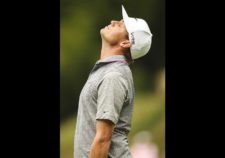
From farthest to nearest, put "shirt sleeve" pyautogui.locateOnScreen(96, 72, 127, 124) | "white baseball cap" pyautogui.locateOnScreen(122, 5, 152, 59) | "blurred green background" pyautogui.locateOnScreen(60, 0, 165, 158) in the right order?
1. "blurred green background" pyautogui.locateOnScreen(60, 0, 165, 158)
2. "white baseball cap" pyautogui.locateOnScreen(122, 5, 152, 59)
3. "shirt sleeve" pyautogui.locateOnScreen(96, 72, 127, 124)

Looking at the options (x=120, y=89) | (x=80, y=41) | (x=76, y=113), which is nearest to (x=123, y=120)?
(x=120, y=89)

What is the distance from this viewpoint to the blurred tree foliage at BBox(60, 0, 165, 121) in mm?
4863

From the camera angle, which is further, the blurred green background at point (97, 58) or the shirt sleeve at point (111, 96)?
the blurred green background at point (97, 58)

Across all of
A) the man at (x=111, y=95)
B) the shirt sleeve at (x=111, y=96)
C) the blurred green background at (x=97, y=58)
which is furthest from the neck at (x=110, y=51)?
the blurred green background at (x=97, y=58)

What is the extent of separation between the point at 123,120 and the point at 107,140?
9.7 inches

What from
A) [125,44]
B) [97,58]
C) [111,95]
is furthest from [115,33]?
[111,95]

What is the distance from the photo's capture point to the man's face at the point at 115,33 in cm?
455

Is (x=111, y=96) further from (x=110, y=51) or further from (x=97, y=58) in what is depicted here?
(x=97, y=58)

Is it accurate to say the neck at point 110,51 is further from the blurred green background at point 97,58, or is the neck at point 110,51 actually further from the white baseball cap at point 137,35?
the blurred green background at point 97,58

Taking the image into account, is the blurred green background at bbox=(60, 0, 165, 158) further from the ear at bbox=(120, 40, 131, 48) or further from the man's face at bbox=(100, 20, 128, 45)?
the ear at bbox=(120, 40, 131, 48)

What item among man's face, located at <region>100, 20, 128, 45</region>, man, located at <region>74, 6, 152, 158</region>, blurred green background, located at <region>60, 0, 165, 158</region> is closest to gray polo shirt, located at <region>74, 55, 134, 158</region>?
man, located at <region>74, 6, 152, 158</region>

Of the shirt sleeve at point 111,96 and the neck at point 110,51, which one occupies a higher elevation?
the neck at point 110,51

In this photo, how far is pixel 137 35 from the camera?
4.54 meters

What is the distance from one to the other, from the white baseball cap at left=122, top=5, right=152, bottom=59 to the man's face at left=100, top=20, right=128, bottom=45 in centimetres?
4
